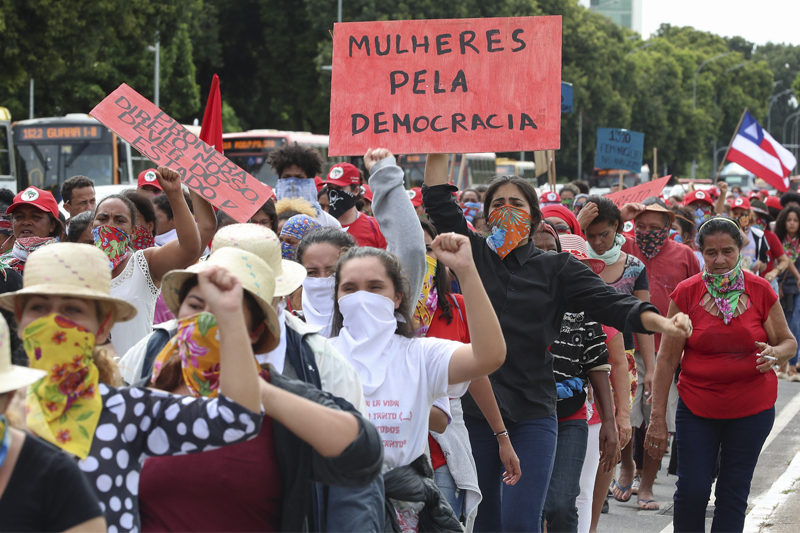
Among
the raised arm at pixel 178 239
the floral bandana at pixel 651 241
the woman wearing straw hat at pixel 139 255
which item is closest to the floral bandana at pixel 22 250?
the woman wearing straw hat at pixel 139 255

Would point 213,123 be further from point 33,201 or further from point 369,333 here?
point 369,333

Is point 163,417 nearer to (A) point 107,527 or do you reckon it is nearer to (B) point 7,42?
(A) point 107,527

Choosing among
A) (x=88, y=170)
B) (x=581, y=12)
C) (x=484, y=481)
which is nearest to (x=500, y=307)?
(x=484, y=481)

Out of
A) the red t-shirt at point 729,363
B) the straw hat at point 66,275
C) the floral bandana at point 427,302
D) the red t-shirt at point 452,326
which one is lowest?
the red t-shirt at point 729,363

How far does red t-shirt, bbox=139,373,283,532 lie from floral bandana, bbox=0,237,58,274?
3.46 metres

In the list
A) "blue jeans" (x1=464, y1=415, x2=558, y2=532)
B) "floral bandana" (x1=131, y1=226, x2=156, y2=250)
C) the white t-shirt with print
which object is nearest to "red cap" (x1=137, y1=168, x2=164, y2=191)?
"floral bandana" (x1=131, y1=226, x2=156, y2=250)

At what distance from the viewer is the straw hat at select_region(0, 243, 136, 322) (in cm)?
236

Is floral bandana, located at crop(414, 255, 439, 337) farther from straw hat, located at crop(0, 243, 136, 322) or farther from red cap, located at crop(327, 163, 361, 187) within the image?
red cap, located at crop(327, 163, 361, 187)

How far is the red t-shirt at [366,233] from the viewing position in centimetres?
754

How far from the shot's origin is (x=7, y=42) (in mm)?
18781

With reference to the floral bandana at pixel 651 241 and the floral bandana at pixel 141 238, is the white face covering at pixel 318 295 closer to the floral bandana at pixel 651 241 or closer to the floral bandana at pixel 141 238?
the floral bandana at pixel 141 238

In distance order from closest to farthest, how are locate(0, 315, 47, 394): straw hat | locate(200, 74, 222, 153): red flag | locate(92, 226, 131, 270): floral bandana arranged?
locate(0, 315, 47, 394): straw hat, locate(92, 226, 131, 270): floral bandana, locate(200, 74, 222, 153): red flag

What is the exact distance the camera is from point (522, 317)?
14.4 ft

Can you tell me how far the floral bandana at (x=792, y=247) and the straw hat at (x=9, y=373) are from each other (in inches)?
458
